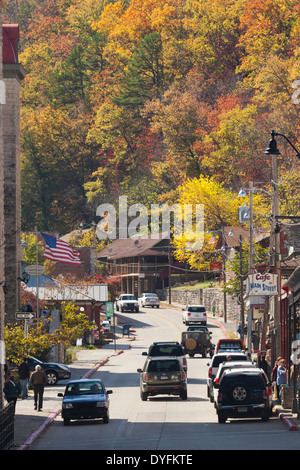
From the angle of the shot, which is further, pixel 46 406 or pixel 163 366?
pixel 163 366

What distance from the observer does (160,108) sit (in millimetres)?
122062

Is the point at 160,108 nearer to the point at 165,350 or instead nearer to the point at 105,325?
the point at 105,325

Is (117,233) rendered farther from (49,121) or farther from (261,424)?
(261,424)

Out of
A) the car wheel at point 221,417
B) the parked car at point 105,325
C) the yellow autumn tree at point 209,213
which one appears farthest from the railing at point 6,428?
the yellow autumn tree at point 209,213

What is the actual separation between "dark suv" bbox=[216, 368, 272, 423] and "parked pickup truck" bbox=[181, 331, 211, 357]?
3207 cm

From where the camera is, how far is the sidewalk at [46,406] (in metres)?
26.6

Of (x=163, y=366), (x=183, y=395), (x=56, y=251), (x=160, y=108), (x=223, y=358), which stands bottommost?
(x=183, y=395)

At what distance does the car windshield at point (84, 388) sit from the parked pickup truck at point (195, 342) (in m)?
30.3

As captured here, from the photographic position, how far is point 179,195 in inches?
4616

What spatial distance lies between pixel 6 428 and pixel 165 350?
19950 mm

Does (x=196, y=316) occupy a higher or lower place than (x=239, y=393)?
higher

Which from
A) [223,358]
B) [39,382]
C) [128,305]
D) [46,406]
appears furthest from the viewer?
[128,305]

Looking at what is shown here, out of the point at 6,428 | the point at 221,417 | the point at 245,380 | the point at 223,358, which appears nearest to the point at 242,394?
the point at 245,380

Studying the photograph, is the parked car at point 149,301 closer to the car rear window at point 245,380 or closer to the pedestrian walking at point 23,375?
the pedestrian walking at point 23,375
